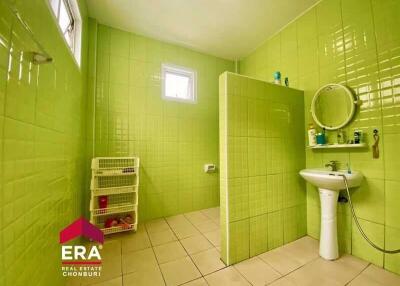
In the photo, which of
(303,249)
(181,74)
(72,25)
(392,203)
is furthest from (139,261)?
(181,74)

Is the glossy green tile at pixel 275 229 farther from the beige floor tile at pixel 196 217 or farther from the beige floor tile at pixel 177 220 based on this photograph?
the beige floor tile at pixel 177 220

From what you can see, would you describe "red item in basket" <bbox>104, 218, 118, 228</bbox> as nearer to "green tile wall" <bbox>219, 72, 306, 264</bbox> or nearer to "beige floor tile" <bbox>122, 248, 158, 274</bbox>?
"beige floor tile" <bbox>122, 248, 158, 274</bbox>

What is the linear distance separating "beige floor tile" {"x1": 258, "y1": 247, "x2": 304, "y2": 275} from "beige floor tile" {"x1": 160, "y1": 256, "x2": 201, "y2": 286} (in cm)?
64

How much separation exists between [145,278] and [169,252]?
35 cm

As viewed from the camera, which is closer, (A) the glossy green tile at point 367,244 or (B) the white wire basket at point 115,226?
(A) the glossy green tile at point 367,244

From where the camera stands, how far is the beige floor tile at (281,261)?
1.36 metres

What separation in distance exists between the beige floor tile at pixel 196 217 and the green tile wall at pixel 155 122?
101 millimetres

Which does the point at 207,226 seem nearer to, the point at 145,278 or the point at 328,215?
the point at 145,278

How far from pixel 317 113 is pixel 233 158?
3.71ft

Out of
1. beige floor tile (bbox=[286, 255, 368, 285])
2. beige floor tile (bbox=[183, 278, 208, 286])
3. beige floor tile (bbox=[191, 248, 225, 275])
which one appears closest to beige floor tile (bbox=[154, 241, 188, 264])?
beige floor tile (bbox=[191, 248, 225, 275])

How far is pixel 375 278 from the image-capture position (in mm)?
1248

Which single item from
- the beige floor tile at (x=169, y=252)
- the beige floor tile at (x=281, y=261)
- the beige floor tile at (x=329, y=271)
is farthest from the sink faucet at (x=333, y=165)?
the beige floor tile at (x=169, y=252)

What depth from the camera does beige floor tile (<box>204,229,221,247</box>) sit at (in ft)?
5.74

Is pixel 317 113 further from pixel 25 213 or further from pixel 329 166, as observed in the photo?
pixel 25 213
